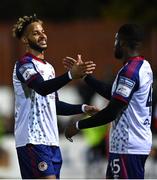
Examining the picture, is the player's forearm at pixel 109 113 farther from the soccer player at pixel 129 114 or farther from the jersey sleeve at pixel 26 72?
the jersey sleeve at pixel 26 72

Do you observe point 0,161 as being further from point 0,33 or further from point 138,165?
point 0,33

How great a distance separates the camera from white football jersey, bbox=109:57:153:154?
273 inches

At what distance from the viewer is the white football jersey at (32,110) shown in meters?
7.64

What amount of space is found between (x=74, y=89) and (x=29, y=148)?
12684 mm

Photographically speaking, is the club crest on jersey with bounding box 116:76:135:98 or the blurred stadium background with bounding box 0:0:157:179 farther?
the blurred stadium background with bounding box 0:0:157:179

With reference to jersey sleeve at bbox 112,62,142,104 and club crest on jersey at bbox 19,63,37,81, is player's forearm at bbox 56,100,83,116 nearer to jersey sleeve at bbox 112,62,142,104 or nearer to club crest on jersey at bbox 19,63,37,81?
club crest on jersey at bbox 19,63,37,81

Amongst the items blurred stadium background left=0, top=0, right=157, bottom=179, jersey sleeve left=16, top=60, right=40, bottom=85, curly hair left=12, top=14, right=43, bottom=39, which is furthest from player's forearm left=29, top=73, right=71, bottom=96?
blurred stadium background left=0, top=0, right=157, bottom=179

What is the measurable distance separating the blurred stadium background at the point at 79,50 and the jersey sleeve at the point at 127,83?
18.2ft

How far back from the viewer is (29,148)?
25.1ft

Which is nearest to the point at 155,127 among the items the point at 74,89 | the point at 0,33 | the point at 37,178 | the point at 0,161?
the point at 0,161

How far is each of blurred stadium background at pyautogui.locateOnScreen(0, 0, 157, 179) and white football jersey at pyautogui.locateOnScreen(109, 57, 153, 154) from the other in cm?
541

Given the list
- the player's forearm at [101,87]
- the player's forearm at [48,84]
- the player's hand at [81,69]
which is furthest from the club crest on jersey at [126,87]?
the player's forearm at [101,87]

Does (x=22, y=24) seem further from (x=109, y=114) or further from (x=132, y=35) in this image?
(x=109, y=114)

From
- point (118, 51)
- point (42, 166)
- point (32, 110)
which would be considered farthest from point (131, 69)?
point (42, 166)
